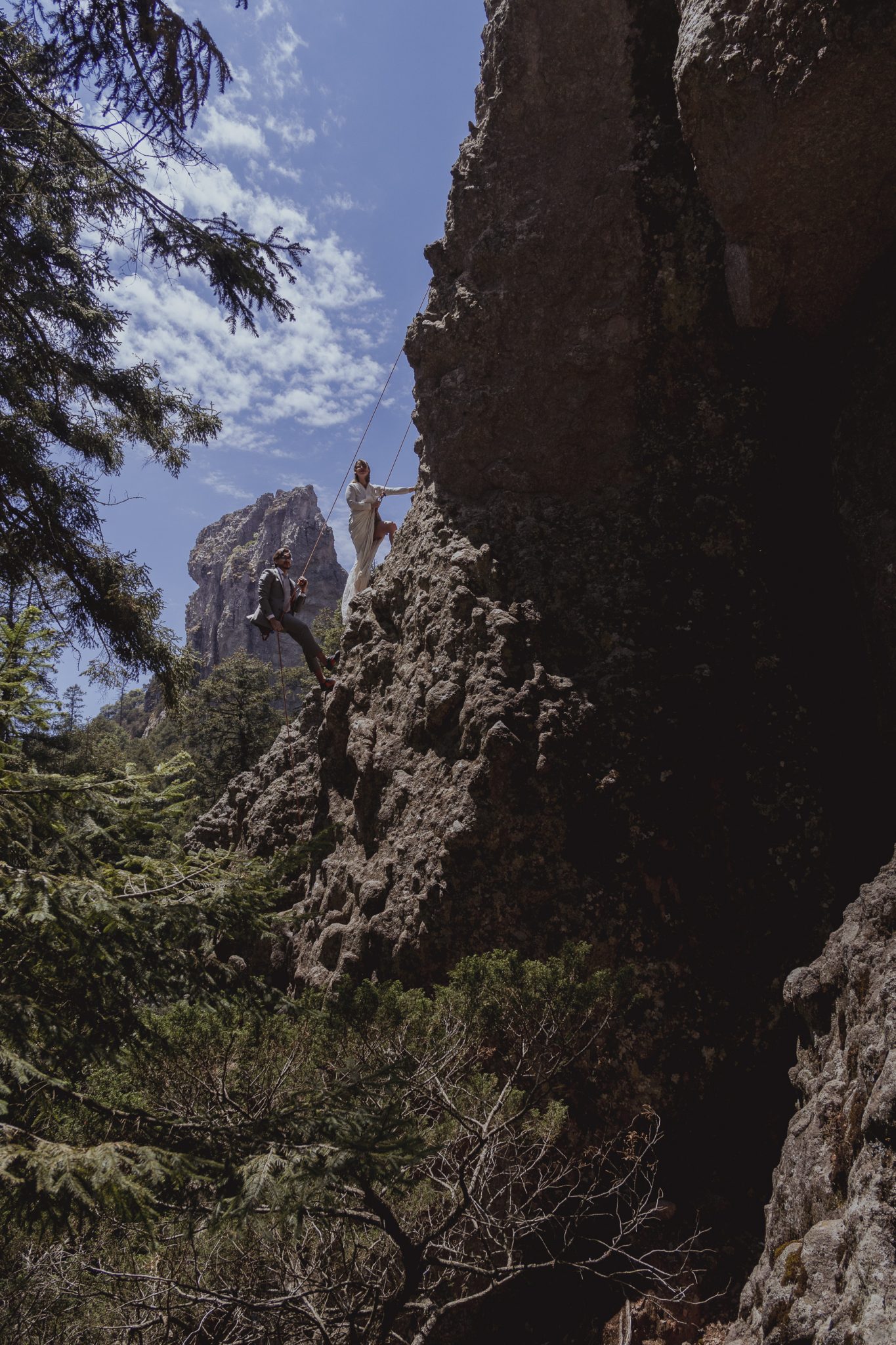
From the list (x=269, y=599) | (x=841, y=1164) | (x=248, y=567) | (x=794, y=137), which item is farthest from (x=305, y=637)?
(x=248, y=567)

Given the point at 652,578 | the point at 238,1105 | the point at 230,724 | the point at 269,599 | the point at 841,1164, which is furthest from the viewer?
the point at 230,724

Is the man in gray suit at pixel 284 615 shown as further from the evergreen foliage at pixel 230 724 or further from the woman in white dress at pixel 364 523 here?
the evergreen foliage at pixel 230 724

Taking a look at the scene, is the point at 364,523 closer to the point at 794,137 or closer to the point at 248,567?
the point at 794,137

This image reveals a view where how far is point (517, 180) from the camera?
24.1 ft

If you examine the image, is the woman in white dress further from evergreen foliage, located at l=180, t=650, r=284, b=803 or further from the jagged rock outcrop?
the jagged rock outcrop

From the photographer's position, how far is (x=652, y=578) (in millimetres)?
6219

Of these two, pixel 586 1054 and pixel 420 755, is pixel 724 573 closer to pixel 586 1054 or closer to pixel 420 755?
pixel 420 755

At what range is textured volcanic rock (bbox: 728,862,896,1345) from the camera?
227 centimetres

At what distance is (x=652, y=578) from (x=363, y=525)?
3413 mm

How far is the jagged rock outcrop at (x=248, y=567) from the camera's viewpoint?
185 feet

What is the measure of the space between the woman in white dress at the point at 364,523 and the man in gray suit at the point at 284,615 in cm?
71

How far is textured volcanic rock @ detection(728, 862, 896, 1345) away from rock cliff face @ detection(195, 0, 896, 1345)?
0.78 ft

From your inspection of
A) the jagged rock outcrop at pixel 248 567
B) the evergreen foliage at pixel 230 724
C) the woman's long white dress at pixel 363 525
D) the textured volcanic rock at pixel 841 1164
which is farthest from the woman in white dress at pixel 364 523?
the jagged rock outcrop at pixel 248 567

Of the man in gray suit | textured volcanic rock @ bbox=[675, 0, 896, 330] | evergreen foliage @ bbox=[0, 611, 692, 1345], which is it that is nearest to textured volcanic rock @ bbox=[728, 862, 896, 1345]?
evergreen foliage @ bbox=[0, 611, 692, 1345]
